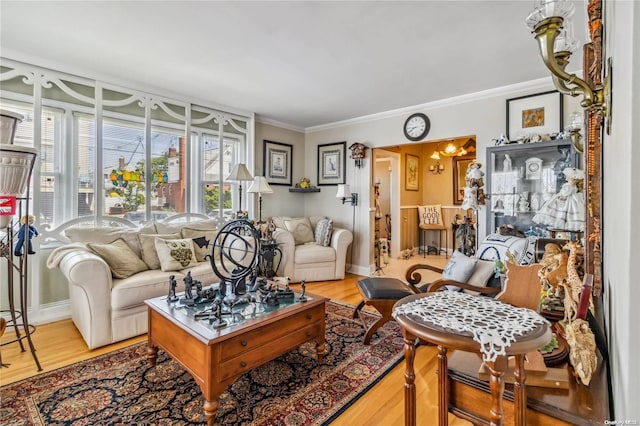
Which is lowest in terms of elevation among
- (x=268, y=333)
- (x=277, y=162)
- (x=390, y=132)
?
(x=268, y=333)

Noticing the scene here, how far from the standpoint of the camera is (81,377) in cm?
204

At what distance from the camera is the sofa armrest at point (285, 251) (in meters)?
4.29

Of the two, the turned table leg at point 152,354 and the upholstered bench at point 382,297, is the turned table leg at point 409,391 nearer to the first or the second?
the upholstered bench at point 382,297

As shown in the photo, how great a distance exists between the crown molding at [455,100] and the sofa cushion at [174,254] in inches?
124

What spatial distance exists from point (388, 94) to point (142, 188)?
317cm

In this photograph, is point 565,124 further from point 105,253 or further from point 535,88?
point 105,253

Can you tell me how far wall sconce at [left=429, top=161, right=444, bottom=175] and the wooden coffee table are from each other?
559cm

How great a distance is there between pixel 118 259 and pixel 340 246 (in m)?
2.82

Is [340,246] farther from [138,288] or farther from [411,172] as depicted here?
[411,172]

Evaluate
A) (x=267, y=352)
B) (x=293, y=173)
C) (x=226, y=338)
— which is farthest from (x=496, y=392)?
(x=293, y=173)

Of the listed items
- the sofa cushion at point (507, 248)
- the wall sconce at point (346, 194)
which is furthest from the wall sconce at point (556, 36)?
the wall sconce at point (346, 194)

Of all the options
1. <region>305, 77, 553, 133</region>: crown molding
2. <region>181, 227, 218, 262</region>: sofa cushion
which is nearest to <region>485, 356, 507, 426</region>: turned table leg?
<region>181, 227, 218, 262</region>: sofa cushion

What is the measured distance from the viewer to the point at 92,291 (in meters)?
2.39

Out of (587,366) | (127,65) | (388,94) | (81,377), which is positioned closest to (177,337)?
(81,377)
